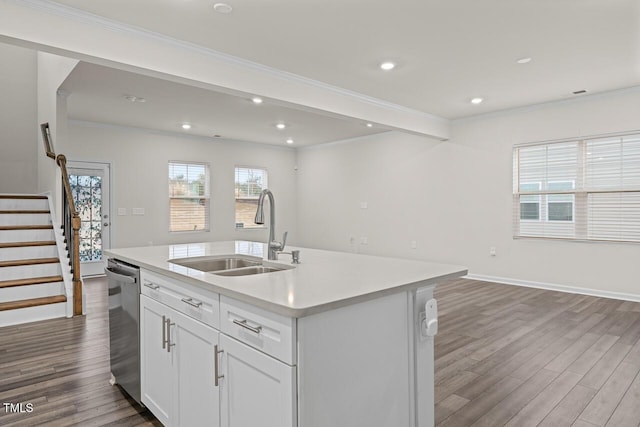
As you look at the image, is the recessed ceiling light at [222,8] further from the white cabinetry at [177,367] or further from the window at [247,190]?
the window at [247,190]

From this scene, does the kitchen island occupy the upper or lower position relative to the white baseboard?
upper

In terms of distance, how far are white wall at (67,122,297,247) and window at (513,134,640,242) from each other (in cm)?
546

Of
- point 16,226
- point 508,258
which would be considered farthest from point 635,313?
point 16,226

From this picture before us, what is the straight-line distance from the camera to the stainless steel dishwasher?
7.38 feet

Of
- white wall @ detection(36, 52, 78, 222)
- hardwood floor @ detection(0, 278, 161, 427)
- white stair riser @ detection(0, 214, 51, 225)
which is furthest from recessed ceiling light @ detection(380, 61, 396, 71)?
white stair riser @ detection(0, 214, 51, 225)

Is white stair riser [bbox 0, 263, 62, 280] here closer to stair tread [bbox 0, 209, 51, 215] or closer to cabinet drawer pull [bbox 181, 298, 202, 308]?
stair tread [bbox 0, 209, 51, 215]

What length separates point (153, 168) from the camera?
728cm

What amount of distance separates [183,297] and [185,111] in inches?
181

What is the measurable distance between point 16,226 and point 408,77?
5082mm

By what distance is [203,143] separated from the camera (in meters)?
7.91

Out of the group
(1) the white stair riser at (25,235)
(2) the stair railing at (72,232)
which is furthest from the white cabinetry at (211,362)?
(1) the white stair riser at (25,235)

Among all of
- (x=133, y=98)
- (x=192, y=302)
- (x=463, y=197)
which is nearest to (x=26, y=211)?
(x=133, y=98)

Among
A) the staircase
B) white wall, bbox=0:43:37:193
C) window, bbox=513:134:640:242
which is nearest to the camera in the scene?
the staircase

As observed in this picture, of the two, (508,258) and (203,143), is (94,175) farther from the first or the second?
(508,258)
